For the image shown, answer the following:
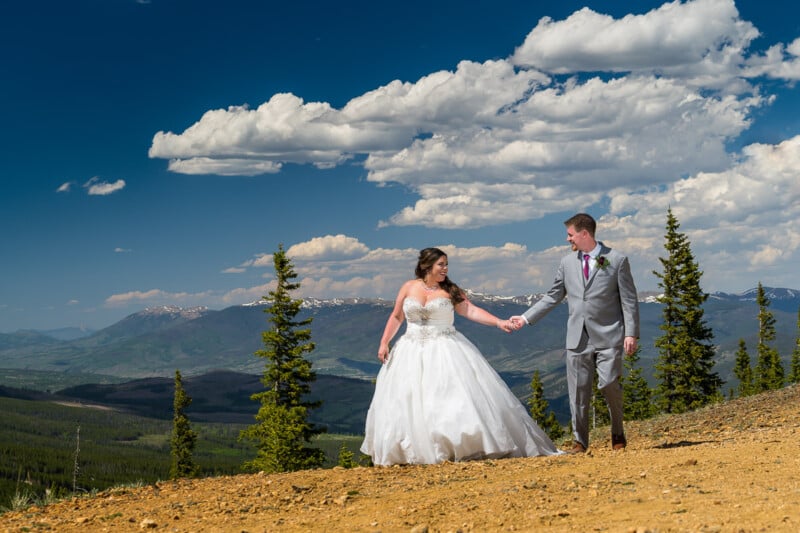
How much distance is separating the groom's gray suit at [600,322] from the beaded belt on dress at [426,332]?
216cm

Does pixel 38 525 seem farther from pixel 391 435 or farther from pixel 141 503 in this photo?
pixel 391 435

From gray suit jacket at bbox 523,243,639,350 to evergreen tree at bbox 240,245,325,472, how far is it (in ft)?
93.6

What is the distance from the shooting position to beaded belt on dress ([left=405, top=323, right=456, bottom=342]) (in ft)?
43.0

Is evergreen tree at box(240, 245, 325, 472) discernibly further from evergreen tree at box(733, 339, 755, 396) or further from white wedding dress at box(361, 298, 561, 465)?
evergreen tree at box(733, 339, 755, 396)

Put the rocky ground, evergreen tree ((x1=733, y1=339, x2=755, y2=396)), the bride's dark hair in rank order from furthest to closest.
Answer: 1. evergreen tree ((x1=733, y1=339, x2=755, y2=396))
2. the bride's dark hair
3. the rocky ground

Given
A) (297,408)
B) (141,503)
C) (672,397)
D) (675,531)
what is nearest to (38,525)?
(141,503)

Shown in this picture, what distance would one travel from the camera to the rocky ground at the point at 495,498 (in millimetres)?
7445

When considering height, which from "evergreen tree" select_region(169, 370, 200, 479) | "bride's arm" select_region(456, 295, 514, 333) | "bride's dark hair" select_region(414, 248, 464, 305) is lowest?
"evergreen tree" select_region(169, 370, 200, 479)

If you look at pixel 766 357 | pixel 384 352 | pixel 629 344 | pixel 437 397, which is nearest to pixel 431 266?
pixel 384 352

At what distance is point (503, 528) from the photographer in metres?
7.44

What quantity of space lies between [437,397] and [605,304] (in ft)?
10.4

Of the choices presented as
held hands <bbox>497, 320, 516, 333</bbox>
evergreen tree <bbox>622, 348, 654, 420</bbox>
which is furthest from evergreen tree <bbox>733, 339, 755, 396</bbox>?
held hands <bbox>497, 320, 516, 333</bbox>

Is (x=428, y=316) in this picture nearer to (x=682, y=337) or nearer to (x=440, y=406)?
(x=440, y=406)

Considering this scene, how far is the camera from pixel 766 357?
8381 centimetres
